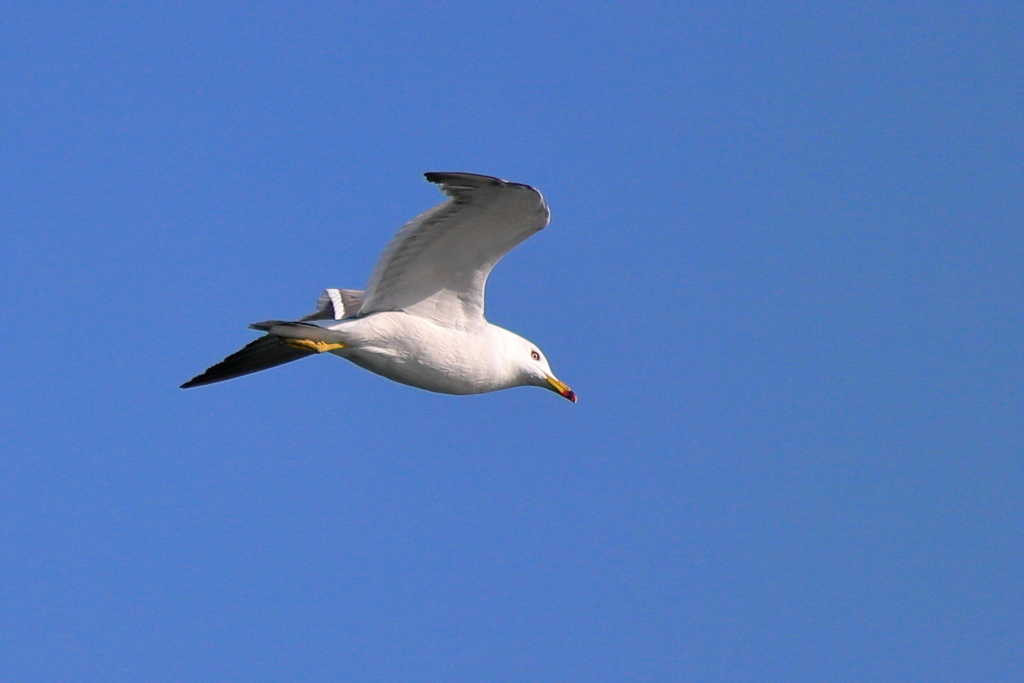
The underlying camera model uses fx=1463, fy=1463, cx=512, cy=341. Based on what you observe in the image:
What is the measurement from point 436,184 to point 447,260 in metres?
1.22

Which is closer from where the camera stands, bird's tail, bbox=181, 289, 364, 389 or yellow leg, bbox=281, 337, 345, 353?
yellow leg, bbox=281, 337, 345, 353

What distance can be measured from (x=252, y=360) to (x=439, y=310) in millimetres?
2143

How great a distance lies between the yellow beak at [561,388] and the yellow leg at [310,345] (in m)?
2.59

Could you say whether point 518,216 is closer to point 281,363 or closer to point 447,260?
point 447,260

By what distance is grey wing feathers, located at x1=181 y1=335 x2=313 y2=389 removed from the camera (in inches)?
548

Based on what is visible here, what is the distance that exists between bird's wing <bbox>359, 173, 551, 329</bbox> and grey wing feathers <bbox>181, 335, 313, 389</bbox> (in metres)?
1.15

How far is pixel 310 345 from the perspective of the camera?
1249cm

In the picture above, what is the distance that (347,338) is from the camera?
497 inches

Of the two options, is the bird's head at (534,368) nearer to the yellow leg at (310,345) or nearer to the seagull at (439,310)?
the seagull at (439,310)

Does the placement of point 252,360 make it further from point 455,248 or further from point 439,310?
point 455,248

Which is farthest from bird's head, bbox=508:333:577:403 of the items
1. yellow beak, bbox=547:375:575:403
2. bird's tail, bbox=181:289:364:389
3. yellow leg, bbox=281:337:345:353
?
yellow leg, bbox=281:337:345:353

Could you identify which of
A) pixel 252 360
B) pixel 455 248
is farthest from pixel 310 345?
pixel 252 360

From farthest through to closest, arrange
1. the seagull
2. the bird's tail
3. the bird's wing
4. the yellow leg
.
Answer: the bird's tail < the yellow leg < the seagull < the bird's wing

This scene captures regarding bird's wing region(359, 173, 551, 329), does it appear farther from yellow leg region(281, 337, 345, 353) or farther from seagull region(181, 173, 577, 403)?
yellow leg region(281, 337, 345, 353)
